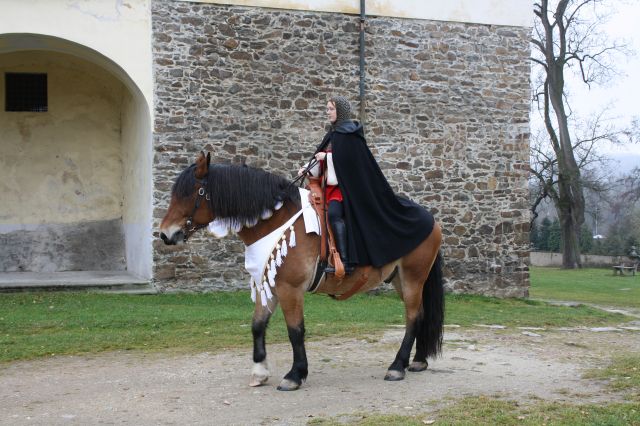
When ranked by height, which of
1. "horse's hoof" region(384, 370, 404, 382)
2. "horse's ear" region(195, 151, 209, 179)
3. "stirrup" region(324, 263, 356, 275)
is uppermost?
"horse's ear" region(195, 151, 209, 179)

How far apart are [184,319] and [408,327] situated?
447 cm

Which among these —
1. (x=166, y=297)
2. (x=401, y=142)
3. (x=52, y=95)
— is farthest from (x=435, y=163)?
(x=52, y=95)

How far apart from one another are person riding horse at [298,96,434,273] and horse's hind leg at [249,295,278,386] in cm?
66

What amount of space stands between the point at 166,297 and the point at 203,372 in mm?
6421

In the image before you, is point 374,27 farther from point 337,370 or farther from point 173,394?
point 173,394

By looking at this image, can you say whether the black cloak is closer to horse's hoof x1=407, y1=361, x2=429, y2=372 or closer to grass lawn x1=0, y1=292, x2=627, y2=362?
horse's hoof x1=407, y1=361, x2=429, y2=372

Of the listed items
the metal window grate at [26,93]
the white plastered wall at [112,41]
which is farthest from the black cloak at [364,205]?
the metal window grate at [26,93]

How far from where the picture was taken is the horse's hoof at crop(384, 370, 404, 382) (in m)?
6.87

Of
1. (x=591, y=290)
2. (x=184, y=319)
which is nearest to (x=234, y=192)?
(x=184, y=319)

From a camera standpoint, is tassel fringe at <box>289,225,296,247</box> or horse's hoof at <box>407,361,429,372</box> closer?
tassel fringe at <box>289,225,296,247</box>

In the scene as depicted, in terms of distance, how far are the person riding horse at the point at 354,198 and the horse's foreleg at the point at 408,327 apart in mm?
425

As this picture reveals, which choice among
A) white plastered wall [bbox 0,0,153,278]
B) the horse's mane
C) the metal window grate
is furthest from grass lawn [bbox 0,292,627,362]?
the metal window grate

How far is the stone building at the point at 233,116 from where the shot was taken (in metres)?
13.9

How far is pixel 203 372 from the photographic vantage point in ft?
23.8
